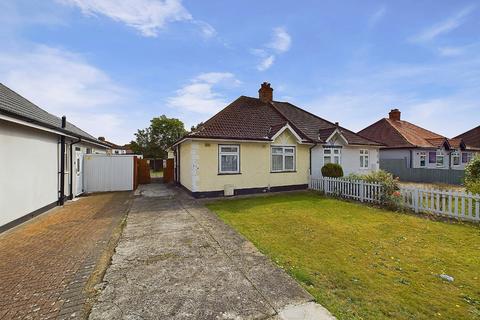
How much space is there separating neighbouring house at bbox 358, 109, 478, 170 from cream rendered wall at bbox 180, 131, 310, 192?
12610 mm

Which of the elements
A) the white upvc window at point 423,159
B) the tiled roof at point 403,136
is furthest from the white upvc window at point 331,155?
the white upvc window at point 423,159

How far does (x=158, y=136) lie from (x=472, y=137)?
46325 mm

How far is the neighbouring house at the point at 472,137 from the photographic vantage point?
100ft

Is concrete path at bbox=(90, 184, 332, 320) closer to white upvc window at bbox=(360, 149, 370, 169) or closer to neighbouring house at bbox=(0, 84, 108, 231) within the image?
neighbouring house at bbox=(0, 84, 108, 231)

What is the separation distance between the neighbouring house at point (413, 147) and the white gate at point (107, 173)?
73.2 ft

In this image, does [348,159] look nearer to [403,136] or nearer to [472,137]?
[403,136]

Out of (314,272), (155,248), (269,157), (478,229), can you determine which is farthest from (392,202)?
(155,248)

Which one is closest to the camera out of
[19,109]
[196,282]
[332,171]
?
[196,282]

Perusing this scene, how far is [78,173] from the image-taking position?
12930 mm

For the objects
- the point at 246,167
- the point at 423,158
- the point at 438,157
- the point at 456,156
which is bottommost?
the point at 246,167

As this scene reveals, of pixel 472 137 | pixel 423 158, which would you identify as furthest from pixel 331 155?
pixel 472 137

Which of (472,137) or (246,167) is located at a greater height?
(472,137)

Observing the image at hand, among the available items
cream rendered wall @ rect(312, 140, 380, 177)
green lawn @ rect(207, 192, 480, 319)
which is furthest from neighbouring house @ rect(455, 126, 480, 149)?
green lawn @ rect(207, 192, 480, 319)

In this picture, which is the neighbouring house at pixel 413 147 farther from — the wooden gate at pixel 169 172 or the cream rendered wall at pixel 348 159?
the wooden gate at pixel 169 172
